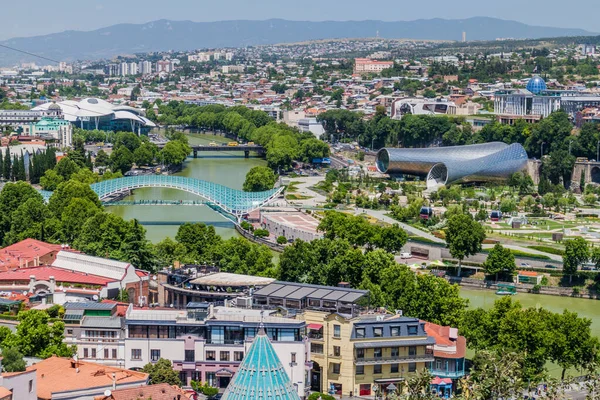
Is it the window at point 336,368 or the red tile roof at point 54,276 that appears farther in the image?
the red tile roof at point 54,276

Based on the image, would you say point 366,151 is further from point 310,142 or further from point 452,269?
point 452,269

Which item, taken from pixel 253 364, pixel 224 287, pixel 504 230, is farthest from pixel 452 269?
pixel 253 364

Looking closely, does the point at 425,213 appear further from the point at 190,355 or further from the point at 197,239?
the point at 190,355

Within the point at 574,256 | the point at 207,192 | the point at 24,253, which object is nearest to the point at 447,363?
the point at 574,256

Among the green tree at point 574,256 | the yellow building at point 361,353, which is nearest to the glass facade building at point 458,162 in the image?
the green tree at point 574,256

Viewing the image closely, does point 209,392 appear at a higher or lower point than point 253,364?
lower

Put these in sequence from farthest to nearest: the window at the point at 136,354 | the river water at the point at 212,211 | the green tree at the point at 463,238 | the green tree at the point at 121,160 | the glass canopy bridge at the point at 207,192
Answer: the green tree at the point at 121,160, the glass canopy bridge at the point at 207,192, the green tree at the point at 463,238, the river water at the point at 212,211, the window at the point at 136,354

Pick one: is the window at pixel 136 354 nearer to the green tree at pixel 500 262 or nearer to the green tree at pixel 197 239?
the green tree at pixel 197 239
